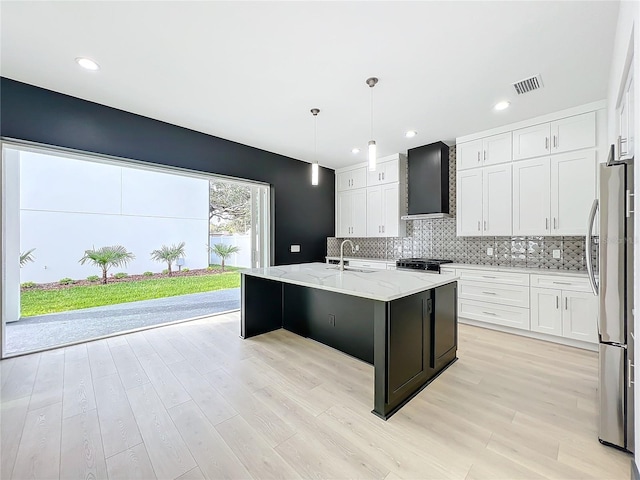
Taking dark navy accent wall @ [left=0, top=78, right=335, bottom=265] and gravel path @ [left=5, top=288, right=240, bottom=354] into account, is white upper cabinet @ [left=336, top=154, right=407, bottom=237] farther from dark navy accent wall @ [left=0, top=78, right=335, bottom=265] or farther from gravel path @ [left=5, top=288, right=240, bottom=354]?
gravel path @ [left=5, top=288, right=240, bottom=354]

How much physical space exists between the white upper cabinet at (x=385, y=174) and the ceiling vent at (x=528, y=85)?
7.21ft

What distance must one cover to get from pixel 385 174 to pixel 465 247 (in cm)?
189

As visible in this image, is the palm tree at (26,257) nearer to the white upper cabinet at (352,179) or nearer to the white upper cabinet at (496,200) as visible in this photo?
the white upper cabinet at (352,179)

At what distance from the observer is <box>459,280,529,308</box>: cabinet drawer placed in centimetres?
327

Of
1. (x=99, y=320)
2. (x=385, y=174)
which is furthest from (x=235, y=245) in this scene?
(x=385, y=174)

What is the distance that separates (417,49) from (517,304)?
311 centimetres

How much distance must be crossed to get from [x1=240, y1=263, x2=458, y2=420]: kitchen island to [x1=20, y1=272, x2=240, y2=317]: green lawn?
12.9 ft

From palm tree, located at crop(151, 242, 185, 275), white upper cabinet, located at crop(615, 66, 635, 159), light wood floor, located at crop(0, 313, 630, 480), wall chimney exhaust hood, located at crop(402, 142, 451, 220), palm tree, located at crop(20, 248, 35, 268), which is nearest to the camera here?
light wood floor, located at crop(0, 313, 630, 480)

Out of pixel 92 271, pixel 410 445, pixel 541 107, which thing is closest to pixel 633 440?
pixel 410 445

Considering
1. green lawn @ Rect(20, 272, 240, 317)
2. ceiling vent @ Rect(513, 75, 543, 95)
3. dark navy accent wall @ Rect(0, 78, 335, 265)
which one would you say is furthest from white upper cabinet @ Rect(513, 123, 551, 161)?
green lawn @ Rect(20, 272, 240, 317)

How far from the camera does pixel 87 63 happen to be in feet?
7.43

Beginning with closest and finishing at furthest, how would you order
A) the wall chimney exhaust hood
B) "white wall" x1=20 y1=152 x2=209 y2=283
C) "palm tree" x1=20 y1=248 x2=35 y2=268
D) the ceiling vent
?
the ceiling vent, the wall chimney exhaust hood, "palm tree" x1=20 y1=248 x2=35 y2=268, "white wall" x1=20 y1=152 x2=209 y2=283

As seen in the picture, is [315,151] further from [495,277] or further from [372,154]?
[495,277]

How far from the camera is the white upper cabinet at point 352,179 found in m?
5.32
